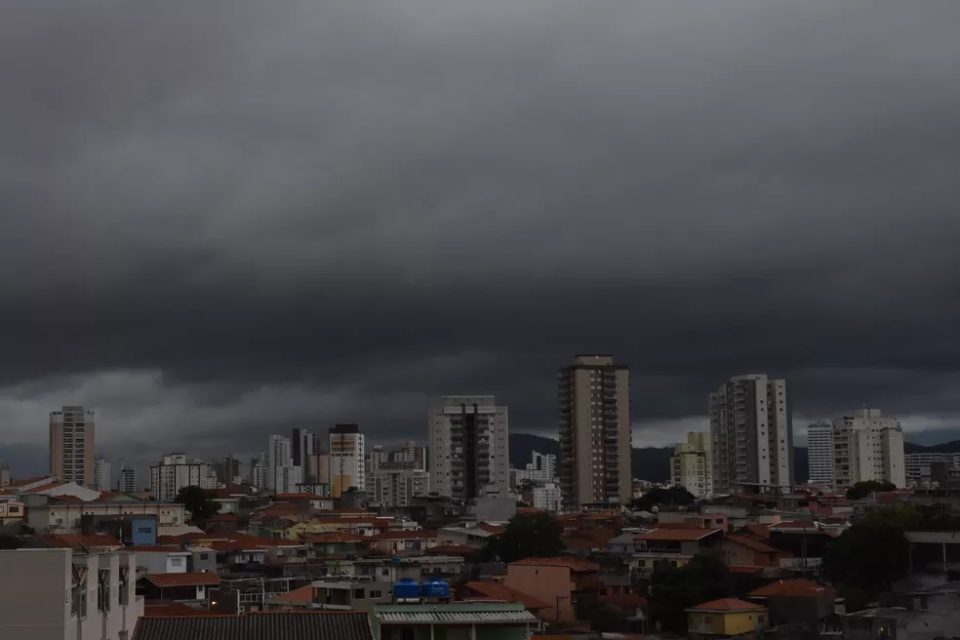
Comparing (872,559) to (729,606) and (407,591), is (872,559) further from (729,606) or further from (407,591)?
(407,591)

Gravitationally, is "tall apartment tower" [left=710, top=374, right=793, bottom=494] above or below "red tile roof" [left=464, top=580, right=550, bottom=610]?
above

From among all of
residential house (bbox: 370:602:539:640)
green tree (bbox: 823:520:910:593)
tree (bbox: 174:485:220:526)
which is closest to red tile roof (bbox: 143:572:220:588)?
green tree (bbox: 823:520:910:593)

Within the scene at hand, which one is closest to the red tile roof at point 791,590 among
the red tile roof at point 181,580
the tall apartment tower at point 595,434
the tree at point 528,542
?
the tree at point 528,542

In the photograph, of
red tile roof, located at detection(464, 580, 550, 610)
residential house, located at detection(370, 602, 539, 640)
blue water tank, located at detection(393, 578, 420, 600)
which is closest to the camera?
residential house, located at detection(370, 602, 539, 640)

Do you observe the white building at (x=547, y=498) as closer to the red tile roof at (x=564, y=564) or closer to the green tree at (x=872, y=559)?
the red tile roof at (x=564, y=564)

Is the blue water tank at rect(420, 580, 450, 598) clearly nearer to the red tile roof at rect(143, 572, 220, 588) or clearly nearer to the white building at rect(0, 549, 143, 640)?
the white building at rect(0, 549, 143, 640)

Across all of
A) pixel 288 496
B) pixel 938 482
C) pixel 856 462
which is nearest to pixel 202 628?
pixel 938 482

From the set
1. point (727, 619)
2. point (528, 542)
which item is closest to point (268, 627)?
point (727, 619)
